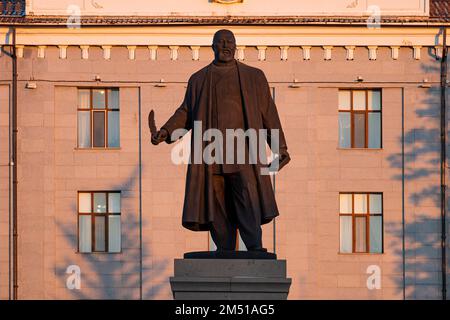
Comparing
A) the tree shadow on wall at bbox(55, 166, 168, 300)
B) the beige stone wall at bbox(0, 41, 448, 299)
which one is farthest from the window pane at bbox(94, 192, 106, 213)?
the tree shadow on wall at bbox(55, 166, 168, 300)

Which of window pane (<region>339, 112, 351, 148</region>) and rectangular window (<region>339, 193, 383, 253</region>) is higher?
window pane (<region>339, 112, 351, 148</region>)

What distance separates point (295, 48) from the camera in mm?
52656

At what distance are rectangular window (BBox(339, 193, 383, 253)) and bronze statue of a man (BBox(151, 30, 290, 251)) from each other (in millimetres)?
28252

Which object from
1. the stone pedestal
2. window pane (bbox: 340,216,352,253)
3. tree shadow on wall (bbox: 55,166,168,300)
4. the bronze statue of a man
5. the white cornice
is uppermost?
the white cornice

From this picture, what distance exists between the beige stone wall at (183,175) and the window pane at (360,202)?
0.26 metres

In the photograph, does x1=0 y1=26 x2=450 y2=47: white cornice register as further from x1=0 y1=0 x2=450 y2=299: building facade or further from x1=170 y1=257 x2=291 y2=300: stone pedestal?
x1=170 y1=257 x2=291 y2=300: stone pedestal

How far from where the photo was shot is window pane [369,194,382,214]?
52562mm

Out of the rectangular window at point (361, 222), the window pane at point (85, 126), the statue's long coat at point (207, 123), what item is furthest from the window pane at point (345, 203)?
the statue's long coat at point (207, 123)

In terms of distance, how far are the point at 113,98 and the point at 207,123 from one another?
93.4 feet

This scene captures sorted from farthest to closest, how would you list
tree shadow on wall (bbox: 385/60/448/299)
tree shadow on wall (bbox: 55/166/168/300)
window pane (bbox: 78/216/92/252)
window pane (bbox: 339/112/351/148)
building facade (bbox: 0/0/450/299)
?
window pane (bbox: 339/112/351/148) → tree shadow on wall (bbox: 385/60/448/299) → window pane (bbox: 78/216/92/252) → building facade (bbox: 0/0/450/299) → tree shadow on wall (bbox: 55/166/168/300)

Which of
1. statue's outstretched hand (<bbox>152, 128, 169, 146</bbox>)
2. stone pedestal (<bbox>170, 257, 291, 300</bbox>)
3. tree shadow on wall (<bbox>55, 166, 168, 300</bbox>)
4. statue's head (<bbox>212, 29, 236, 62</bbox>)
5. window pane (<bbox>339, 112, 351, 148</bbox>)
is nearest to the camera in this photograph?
stone pedestal (<bbox>170, 257, 291, 300</bbox>)

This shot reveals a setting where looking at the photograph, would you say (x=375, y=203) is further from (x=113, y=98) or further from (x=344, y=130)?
(x=113, y=98)

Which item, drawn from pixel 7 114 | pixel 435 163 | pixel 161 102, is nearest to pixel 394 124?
pixel 435 163

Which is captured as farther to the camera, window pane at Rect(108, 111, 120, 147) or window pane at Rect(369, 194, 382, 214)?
window pane at Rect(369, 194, 382, 214)
